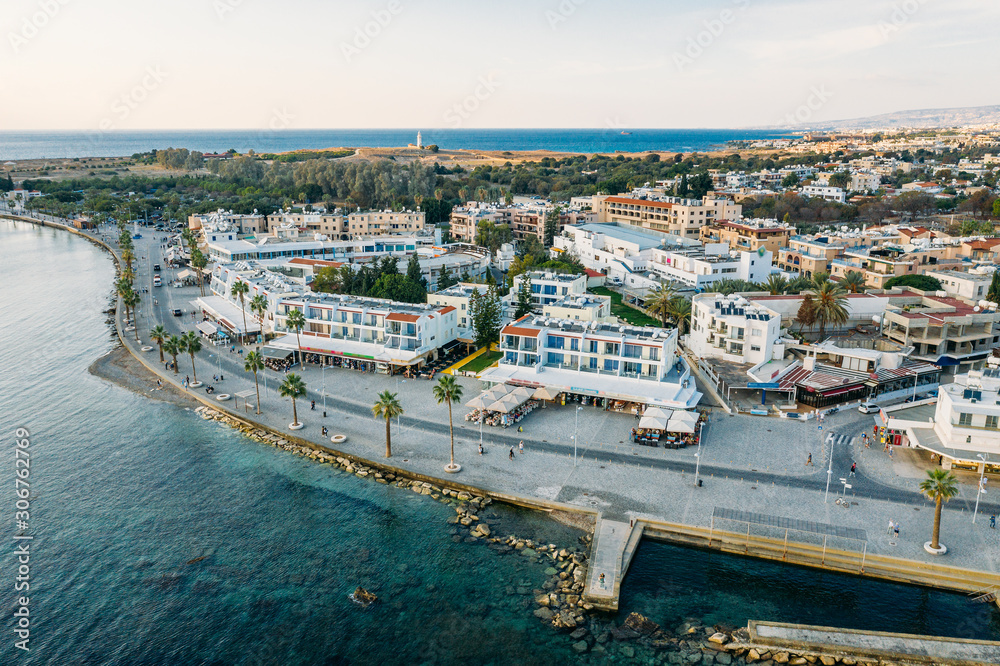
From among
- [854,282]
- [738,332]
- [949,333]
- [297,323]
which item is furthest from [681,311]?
[297,323]

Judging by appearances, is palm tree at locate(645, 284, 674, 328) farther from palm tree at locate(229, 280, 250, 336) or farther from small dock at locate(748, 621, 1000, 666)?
palm tree at locate(229, 280, 250, 336)

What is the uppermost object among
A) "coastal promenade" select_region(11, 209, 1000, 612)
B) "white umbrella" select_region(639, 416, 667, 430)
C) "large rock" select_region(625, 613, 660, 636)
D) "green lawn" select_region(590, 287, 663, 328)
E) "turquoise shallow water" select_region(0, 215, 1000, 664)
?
"green lawn" select_region(590, 287, 663, 328)

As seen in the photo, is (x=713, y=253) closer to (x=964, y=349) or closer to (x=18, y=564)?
(x=964, y=349)

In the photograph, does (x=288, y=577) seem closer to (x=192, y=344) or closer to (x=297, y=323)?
(x=192, y=344)

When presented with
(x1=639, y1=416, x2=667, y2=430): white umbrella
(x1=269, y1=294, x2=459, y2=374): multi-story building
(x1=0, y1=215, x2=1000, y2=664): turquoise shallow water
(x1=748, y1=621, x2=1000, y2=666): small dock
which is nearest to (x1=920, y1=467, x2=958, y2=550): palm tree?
(x1=0, y1=215, x2=1000, y2=664): turquoise shallow water

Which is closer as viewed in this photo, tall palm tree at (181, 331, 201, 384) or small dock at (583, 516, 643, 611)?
small dock at (583, 516, 643, 611)

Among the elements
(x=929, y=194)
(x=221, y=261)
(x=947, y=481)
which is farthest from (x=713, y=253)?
(x=929, y=194)

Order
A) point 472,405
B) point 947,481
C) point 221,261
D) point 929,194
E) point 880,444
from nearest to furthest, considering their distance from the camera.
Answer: point 947,481, point 880,444, point 472,405, point 221,261, point 929,194
